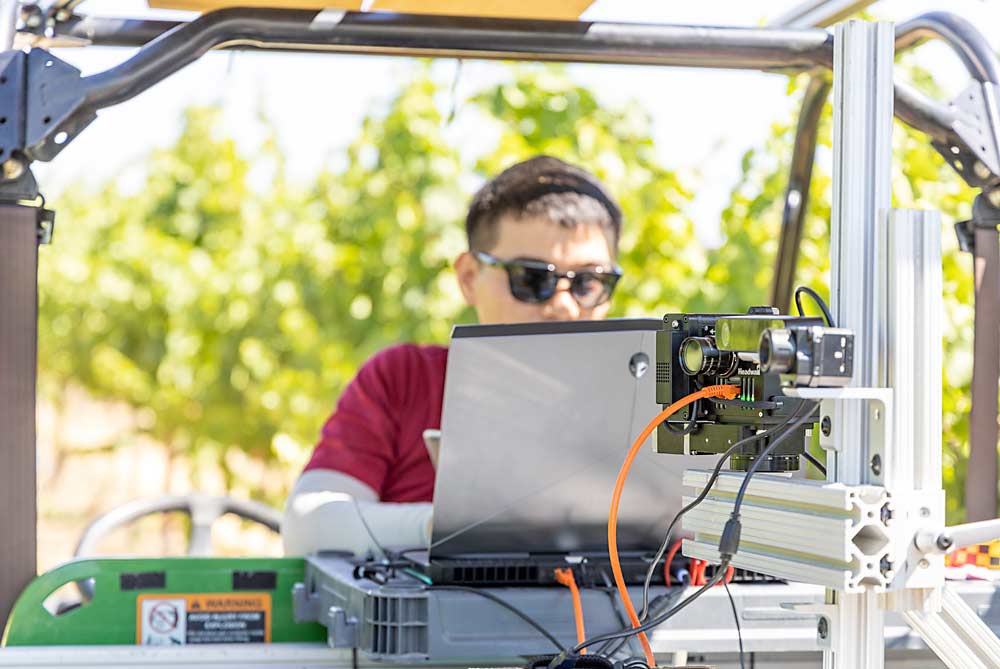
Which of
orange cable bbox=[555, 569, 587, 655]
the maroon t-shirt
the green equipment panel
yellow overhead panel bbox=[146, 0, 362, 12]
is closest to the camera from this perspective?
orange cable bbox=[555, 569, 587, 655]

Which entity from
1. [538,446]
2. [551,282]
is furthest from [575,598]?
[551,282]

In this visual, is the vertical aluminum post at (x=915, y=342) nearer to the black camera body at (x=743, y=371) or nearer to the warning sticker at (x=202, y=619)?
the black camera body at (x=743, y=371)

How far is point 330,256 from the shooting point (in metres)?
5.07

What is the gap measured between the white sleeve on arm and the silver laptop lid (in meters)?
0.32

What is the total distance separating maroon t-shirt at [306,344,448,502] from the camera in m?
2.68

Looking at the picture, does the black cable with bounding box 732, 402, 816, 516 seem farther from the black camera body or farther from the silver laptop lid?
the silver laptop lid

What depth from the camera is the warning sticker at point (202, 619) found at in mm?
1960

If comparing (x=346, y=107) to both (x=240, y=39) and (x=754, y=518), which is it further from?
(x=754, y=518)

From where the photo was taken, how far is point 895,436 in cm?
120

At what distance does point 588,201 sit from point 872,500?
1672 mm

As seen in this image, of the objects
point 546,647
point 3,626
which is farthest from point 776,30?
point 3,626

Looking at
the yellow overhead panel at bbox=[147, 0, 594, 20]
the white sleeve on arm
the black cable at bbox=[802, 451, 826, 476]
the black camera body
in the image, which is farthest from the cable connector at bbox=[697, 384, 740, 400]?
the yellow overhead panel at bbox=[147, 0, 594, 20]

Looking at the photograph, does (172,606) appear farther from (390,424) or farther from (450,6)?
(450,6)

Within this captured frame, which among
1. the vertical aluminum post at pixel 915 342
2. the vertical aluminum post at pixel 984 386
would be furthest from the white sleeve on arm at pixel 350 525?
the vertical aluminum post at pixel 915 342
